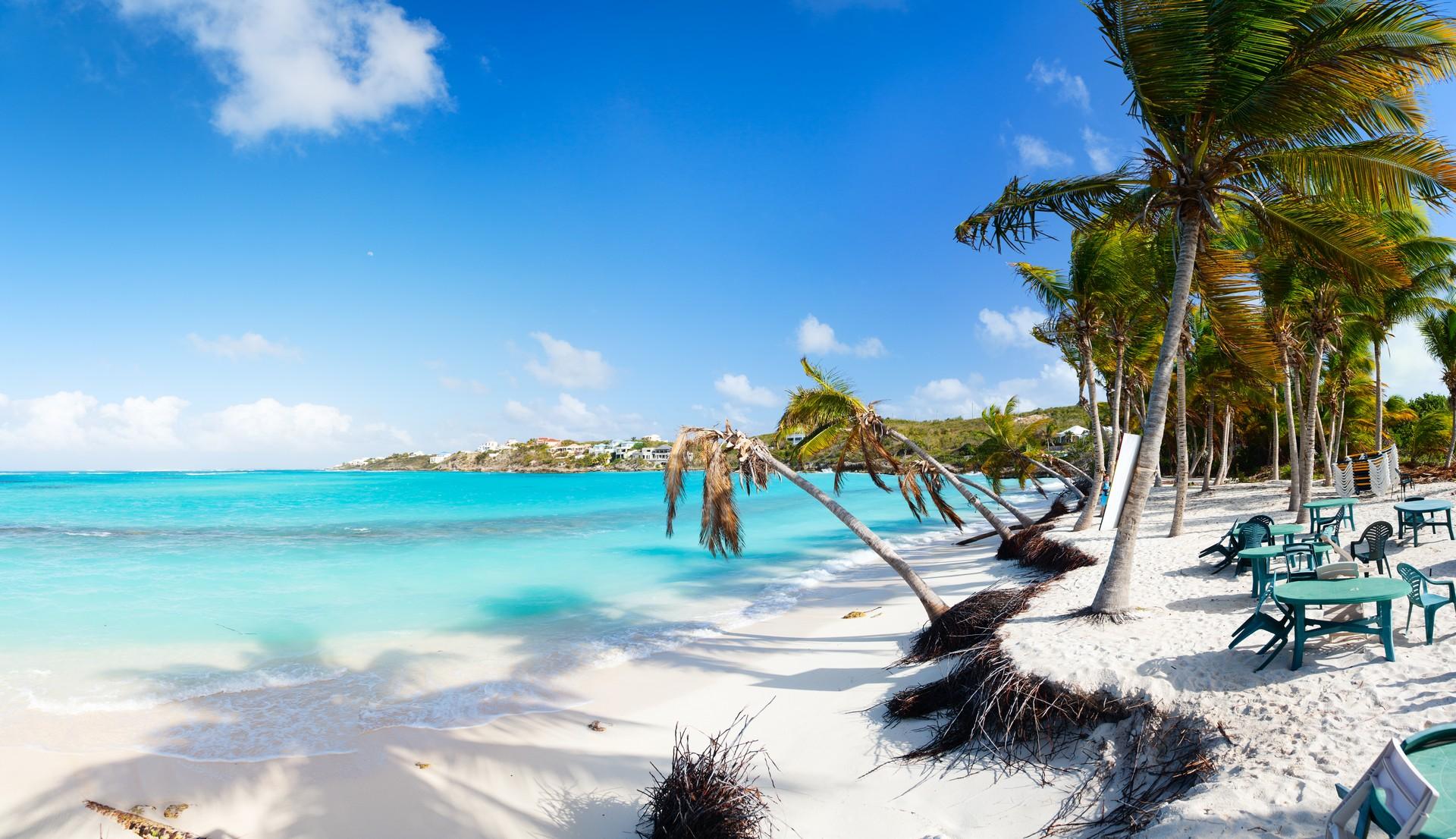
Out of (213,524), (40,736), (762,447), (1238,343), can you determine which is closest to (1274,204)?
Answer: (1238,343)

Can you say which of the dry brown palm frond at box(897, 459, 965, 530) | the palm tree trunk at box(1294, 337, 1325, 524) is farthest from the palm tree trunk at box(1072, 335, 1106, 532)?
the palm tree trunk at box(1294, 337, 1325, 524)

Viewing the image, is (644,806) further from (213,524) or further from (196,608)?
(213,524)

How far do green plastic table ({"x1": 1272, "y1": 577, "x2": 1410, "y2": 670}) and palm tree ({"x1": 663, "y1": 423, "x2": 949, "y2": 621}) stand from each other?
356 centimetres

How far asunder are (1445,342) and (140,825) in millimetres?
33328

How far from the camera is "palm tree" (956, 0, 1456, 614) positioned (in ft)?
17.6

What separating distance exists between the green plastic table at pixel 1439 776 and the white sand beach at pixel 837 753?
53 centimetres

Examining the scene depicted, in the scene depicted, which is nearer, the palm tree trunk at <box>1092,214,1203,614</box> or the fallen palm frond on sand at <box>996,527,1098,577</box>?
the palm tree trunk at <box>1092,214,1203,614</box>

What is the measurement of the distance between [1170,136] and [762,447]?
5296 millimetres

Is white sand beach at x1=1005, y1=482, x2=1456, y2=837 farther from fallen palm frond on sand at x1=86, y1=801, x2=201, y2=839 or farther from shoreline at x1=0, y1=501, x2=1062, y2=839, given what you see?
fallen palm frond on sand at x1=86, y1=801, x2=201, y2=839

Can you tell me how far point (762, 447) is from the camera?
841 cm

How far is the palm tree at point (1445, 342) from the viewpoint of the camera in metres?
21.4

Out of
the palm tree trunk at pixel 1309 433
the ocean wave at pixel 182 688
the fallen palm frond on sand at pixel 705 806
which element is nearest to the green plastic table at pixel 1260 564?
the fallen palm frond on sand at pixel 705 806

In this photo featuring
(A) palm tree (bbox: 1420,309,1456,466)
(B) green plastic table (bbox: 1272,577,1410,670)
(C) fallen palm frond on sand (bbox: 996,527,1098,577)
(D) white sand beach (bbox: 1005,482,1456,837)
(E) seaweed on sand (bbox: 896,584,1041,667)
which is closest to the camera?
(D) white sand beach (bbox: 1005,482,1456,837)

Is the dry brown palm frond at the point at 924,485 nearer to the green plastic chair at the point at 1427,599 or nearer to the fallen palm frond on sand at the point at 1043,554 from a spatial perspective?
the fallen palm frond on sand at the point at 1043,554
